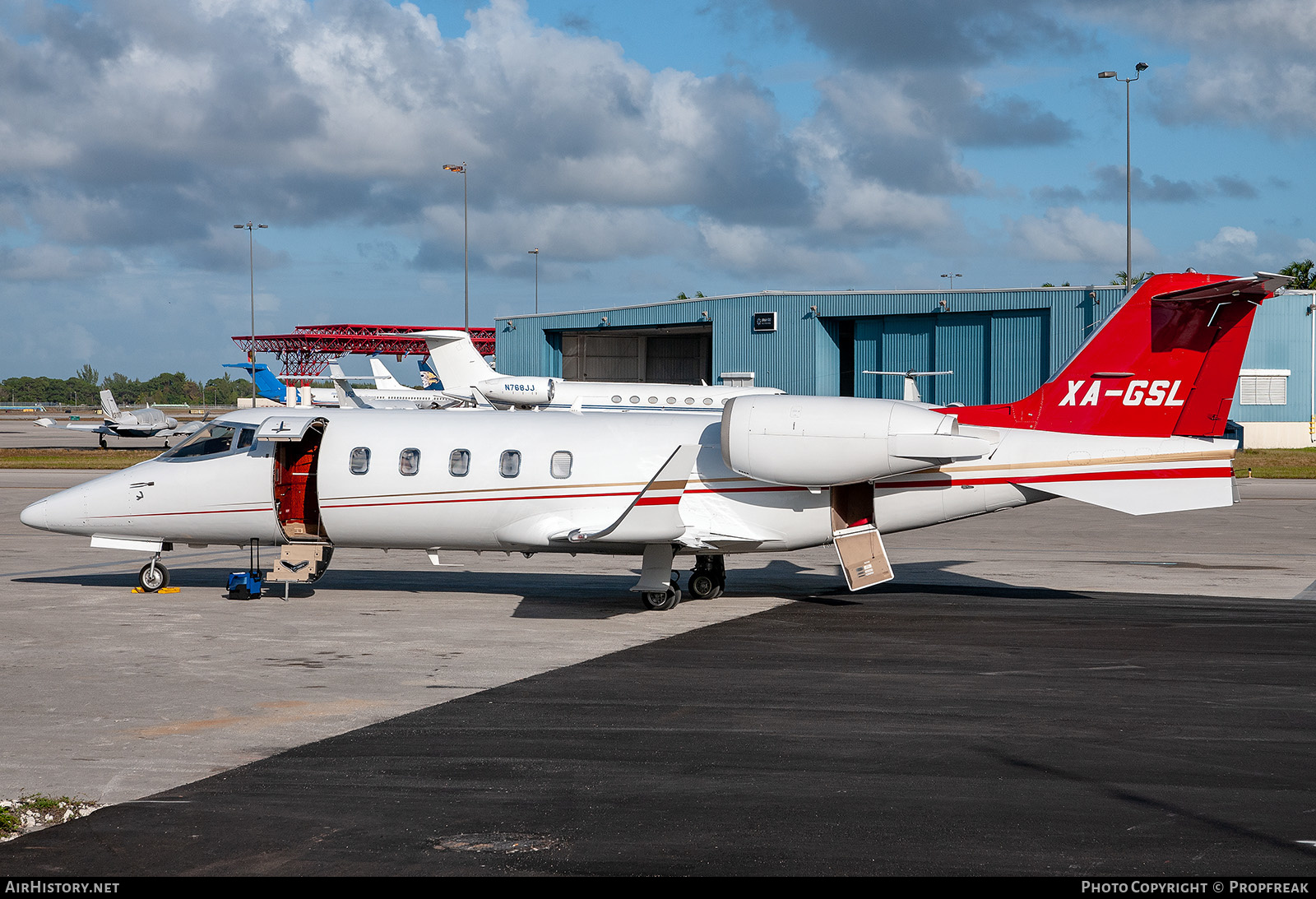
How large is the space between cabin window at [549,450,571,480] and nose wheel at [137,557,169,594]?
673 cm

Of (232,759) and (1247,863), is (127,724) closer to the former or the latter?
(232,759)

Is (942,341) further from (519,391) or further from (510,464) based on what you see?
(510,464)

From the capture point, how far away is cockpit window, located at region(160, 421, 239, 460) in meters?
17.9

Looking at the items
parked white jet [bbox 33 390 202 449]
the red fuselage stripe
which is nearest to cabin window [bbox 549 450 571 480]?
the red fuselage stripe

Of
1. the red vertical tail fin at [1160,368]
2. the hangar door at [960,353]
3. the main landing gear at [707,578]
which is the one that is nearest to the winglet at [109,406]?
the hangar door at [960,353]

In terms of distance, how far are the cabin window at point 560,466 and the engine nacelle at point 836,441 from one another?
2.51m

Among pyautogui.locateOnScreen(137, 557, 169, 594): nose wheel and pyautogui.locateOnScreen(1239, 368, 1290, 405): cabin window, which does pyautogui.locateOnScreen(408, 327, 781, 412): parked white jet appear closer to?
pyautogui.locateOnScreen(137, 557, 169, 594): nose wheel

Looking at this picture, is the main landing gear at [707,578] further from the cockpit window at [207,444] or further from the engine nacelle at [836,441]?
the cockpit window at [207,444]

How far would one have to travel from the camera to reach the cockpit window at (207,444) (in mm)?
17922

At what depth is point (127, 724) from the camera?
404 inches

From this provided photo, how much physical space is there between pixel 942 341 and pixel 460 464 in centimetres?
4718

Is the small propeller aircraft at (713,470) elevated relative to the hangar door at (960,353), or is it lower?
lower

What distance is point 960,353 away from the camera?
5959cm

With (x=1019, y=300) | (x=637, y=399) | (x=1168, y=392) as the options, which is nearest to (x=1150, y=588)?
(x=1168, y=392)
